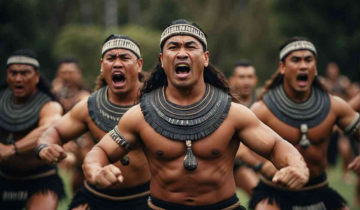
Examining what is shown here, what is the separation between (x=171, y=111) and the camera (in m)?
4.64

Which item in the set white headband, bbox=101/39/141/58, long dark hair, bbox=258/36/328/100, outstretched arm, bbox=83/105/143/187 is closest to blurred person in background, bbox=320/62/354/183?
long dark hair, bbox=258/36/328/100

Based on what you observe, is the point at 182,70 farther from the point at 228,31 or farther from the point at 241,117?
the point at 228,31

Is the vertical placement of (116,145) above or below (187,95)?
below

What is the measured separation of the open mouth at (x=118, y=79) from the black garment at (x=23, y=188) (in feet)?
6.03

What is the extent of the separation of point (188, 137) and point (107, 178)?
2.95ft

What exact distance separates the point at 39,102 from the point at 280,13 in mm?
20619

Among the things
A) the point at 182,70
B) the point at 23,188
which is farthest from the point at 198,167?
the point at 23,188

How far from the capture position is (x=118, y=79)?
6.12 meters

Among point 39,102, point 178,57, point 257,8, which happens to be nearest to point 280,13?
point 257,8

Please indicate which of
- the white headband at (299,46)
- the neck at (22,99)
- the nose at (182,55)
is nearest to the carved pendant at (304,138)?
the white headband at (299,46)

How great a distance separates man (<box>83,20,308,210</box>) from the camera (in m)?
4.52

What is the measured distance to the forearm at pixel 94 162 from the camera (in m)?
4.02

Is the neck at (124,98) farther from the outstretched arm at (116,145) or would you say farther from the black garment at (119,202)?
the outstretched arm at (116,145)

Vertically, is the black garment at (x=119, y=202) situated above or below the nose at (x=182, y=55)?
below
